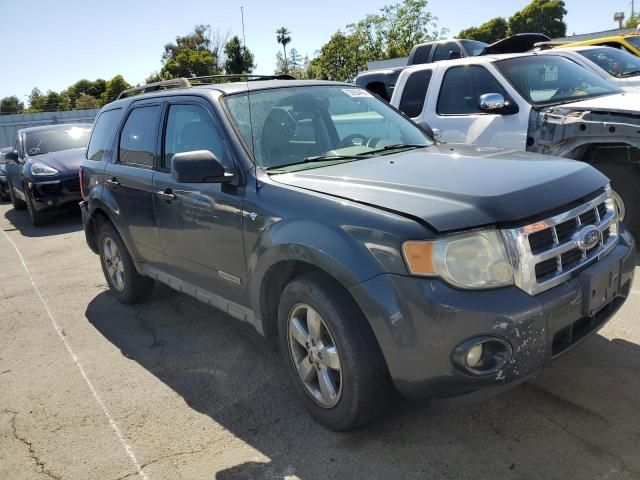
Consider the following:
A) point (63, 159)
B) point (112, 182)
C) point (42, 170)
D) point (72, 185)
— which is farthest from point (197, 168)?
point (63, 159)

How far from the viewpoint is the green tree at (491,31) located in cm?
6278

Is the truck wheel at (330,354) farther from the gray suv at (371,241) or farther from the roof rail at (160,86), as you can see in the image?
the roof rail at (160,86)

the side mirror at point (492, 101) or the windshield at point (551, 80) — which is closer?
the side mirror at point (492, 101)

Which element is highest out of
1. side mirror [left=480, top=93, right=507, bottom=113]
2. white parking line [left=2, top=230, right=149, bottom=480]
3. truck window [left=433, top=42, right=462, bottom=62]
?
truck window [left=433, top=42, right=462, bottom=62]

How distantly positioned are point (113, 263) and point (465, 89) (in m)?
4.16

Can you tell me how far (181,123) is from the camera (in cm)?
390

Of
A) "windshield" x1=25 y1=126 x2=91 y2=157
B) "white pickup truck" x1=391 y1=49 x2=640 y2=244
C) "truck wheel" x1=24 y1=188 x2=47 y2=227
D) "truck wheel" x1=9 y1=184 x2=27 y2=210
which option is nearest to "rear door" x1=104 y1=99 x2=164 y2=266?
"white pickup truck" x1=391 y1=49 x2=640 y2=244

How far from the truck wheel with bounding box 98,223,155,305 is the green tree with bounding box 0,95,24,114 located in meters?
59.9

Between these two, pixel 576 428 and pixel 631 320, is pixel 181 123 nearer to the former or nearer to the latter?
pixel 576 428

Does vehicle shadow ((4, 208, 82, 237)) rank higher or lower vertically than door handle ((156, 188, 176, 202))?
lower

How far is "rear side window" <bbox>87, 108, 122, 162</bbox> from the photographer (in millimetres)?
4926

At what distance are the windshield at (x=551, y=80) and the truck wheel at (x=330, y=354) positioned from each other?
390 cm

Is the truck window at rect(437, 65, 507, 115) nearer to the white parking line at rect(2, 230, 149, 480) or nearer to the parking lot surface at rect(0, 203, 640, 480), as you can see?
the parking lot surface at rect(0, 203, 640, 480)

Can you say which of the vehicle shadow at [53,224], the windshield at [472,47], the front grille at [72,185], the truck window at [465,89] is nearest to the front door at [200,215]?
the truck window at [465,89]
